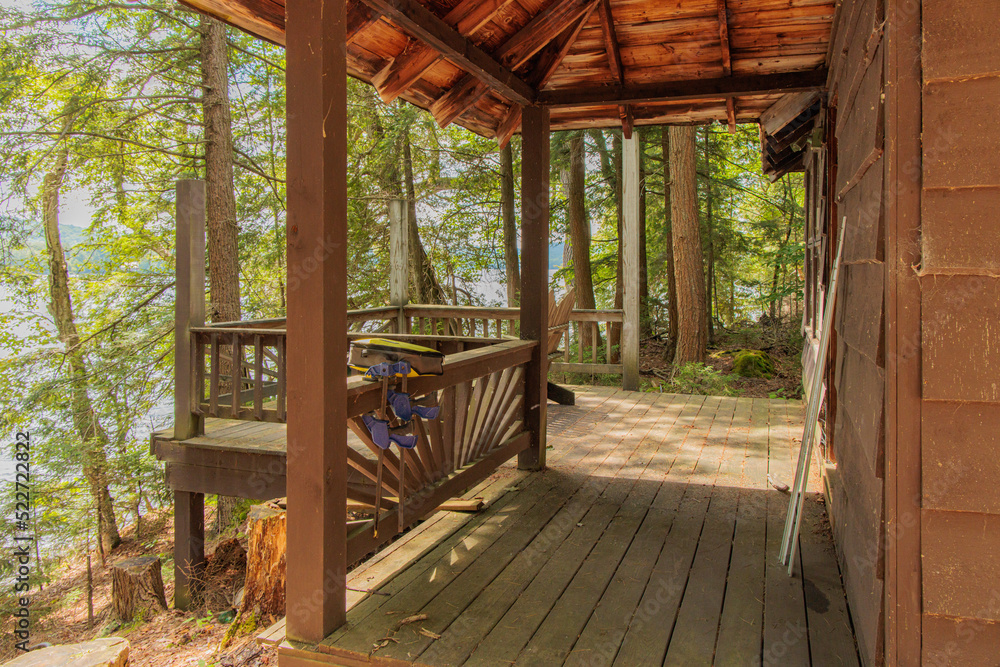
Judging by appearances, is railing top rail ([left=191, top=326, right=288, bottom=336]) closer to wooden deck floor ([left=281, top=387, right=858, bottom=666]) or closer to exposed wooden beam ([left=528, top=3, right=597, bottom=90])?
wooden deck floor ([left=281, top=387, right=858, bottom=666])

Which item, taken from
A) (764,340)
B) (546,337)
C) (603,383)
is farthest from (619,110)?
(764,340)

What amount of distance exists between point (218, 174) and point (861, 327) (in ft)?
27.8

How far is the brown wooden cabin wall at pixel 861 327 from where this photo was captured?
1988mm

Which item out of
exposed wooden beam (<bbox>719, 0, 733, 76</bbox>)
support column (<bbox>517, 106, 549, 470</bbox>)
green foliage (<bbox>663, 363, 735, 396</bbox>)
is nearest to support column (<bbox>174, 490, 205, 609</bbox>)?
support column (<bbox>517, 106, 549, 470</bbox>)

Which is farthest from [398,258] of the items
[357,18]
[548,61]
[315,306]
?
[315,306]

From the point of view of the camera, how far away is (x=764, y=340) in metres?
12.6

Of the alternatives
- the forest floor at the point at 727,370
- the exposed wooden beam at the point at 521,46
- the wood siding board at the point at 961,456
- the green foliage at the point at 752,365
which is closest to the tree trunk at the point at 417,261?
the forest floor at the point at 727,370

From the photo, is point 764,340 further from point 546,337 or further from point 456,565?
point 456,565

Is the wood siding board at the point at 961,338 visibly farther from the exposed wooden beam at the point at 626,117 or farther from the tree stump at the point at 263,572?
the tree stump at the point at 263,572

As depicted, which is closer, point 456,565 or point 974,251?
point 974,251

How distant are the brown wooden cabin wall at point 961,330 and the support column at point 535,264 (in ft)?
9.40

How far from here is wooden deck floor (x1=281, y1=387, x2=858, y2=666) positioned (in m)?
2.45

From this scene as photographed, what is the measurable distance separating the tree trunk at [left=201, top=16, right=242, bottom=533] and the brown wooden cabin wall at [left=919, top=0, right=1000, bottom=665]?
8.36 metres

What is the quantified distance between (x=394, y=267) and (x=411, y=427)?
16.0 ft
